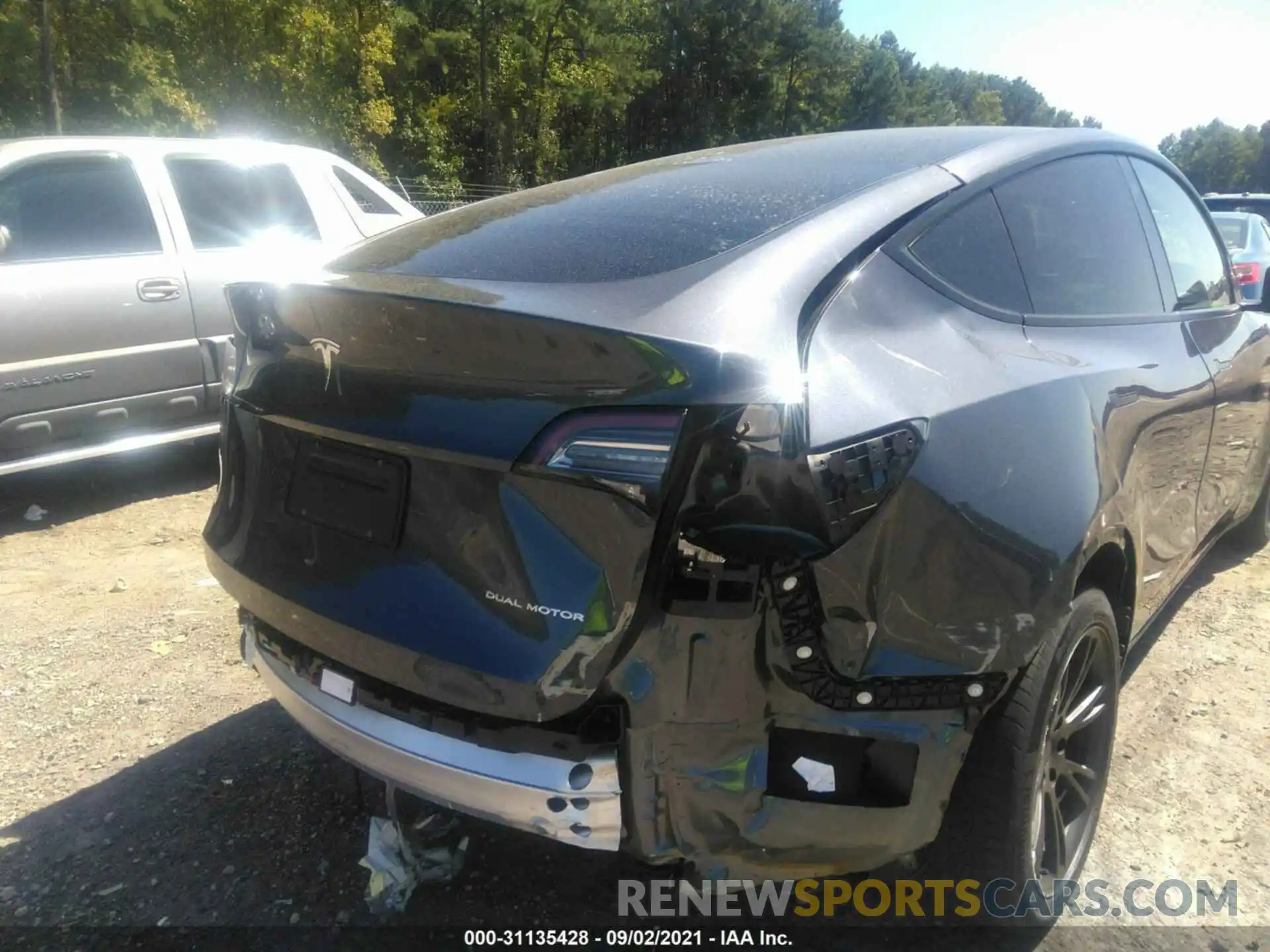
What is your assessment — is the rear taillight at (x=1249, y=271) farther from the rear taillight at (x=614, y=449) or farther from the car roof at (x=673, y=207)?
the rear taillight at (x=614, y=449)

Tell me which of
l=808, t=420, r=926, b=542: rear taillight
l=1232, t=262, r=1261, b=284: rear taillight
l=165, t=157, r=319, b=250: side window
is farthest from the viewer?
l=1232, t=262, r=1261, b=284: rear taillight

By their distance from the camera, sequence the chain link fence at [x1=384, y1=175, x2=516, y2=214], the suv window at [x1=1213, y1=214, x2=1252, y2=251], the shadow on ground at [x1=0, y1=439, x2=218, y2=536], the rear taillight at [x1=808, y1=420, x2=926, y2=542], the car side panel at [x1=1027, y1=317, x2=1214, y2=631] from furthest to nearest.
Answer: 1. the chain link fence at [x1=384, y1=175, x2=516, y2=214]
2. the suv window at [x1=1213, y1=214, x2=1252, y2=251]
3. the shadow on ground at [x1=0, y1=439, x2=218, y2=536]
4. the car side panel at [x1=1027, y1=317, x2=1214, y2=631]
5. the rear taillight at [x1=808, y1=420, x2=926, y2=542]

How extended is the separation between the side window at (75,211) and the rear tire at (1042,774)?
4.80 m

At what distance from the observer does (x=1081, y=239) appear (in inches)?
102

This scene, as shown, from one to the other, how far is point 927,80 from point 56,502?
89.6 meters

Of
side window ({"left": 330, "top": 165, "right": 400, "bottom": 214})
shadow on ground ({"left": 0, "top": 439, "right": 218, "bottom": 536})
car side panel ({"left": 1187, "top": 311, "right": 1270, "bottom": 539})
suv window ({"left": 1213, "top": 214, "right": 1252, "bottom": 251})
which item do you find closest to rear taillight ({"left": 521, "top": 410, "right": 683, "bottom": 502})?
car side panel ({"left": 1187, "top": 311, "right": 1270, "bottom": 539})

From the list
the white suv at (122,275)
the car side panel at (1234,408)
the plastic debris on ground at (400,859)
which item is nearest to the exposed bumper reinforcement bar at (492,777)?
the plastic debris on ground at (400,859)

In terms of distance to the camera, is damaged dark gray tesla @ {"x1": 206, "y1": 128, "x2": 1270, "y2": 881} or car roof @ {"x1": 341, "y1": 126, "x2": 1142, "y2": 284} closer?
damaged dark gray tesla @ {"x1": 206, "y1": 128, "x2": 1270, "y2": 881}

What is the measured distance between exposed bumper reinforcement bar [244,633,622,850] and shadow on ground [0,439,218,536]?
3918 mm

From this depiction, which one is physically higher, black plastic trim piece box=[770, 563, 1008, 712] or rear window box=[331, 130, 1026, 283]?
rear window box=[331, 130, 1026, 283]

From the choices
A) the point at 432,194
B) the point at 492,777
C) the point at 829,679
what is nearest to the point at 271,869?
the point at 492,777

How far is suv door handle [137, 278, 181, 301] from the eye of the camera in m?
5.02

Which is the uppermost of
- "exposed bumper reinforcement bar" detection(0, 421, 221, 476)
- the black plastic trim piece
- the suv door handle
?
the suv door handle

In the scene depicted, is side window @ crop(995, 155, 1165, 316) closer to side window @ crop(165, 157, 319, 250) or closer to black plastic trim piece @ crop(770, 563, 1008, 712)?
black plastic trim piece @ crop(770, 563, 1008, 712)
